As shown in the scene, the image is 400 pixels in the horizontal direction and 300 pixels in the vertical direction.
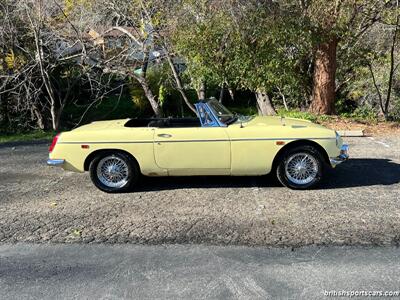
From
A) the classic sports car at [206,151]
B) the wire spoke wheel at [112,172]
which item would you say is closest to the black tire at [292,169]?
the classic sports car at [206,151]

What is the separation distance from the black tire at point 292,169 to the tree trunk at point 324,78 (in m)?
6.59

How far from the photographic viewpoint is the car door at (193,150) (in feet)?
17.6

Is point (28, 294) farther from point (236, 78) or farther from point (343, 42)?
point (343, 42)

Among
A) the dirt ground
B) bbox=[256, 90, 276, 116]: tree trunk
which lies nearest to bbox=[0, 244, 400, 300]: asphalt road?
the dirt ground

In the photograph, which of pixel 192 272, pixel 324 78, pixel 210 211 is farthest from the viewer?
pixel 324 78

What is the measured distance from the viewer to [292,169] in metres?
5.44

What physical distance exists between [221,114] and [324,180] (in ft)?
5.81

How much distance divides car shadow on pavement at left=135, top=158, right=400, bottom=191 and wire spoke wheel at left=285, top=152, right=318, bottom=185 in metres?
0.26

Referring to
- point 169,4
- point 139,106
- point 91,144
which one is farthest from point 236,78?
point 91,144

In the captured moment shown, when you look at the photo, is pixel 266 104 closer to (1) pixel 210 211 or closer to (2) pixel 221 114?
(2) pixel 221 114

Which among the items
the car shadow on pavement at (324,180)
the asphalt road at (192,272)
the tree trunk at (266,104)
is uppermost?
the tree trunk at (266,104)

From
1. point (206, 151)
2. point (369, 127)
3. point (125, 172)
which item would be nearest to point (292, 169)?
point (206, 151)

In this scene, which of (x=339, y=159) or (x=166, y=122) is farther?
(x=166, y=122)

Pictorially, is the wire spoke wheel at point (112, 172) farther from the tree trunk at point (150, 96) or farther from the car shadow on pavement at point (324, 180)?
the tree trunk at point (150, 96)
